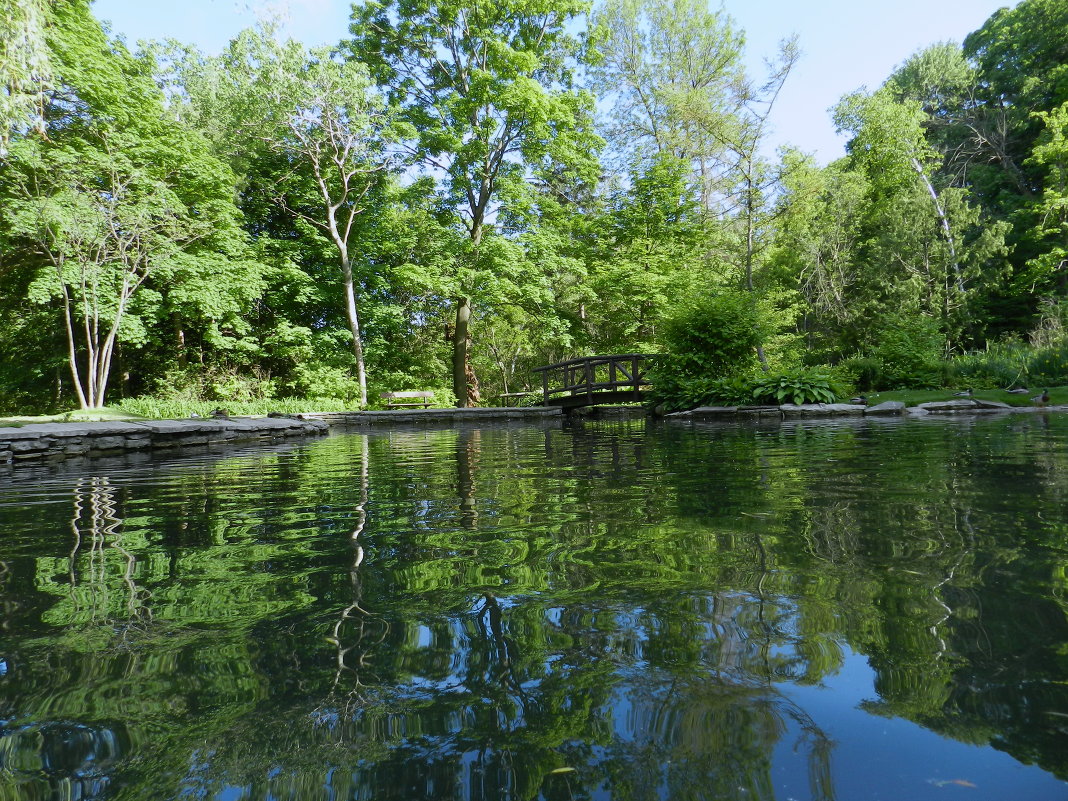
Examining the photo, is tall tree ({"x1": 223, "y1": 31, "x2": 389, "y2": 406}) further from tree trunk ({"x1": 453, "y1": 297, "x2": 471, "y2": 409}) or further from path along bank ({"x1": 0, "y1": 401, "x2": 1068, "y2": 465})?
path along bank ({"x1": 0, "y1": 401, "x2": 1068, "y2": 465})

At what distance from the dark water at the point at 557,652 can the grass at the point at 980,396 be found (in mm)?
7998

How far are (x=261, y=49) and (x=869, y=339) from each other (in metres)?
23.4

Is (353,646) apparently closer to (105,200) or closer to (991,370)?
(991,370)

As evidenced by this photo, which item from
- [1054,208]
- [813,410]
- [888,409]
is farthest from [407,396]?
[1054,208]

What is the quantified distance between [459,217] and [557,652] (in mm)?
20253

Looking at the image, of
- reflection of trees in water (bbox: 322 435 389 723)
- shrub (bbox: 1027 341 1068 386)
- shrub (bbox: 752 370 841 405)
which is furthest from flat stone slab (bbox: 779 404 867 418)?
reflection of trees in water (bbox: 322 435 389 723)

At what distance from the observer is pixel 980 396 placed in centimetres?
1020

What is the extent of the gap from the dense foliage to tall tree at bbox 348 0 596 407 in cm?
10

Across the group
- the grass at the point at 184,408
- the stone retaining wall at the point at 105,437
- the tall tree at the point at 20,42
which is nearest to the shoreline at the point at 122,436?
the stone retaining wall at the point at 105,437

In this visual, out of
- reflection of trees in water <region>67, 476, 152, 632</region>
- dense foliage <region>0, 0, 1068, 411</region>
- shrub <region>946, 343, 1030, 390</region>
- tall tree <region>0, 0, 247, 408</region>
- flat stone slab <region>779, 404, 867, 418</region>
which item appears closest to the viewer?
reflection of trees in water <region>67, 476, 152, 632</region>

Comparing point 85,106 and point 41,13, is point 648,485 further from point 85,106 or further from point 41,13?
point 85,106

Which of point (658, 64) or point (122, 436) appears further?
point (658, 64)

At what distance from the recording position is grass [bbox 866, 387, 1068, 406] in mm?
9312

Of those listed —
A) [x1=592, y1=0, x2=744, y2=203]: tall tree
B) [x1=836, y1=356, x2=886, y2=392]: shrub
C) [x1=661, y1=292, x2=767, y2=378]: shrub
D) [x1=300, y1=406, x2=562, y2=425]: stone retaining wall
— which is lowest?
[x1=300, y1=406, x2=562, y2=425]: stone retaining wall
